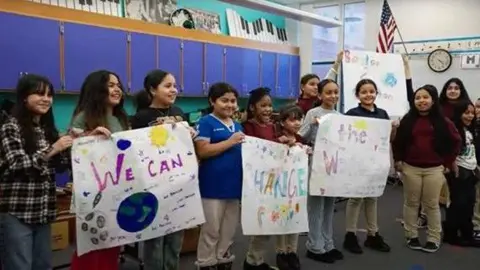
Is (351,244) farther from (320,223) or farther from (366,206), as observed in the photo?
(320,223)

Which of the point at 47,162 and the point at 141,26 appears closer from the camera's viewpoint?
the point at 47,162

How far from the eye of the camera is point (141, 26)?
542 cm

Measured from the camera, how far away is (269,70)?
7094mm

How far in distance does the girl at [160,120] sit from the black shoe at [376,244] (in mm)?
1785

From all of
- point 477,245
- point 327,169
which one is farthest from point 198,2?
point 477,245

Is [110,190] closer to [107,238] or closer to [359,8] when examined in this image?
[107,238]

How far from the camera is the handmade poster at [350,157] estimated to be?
3045 mm

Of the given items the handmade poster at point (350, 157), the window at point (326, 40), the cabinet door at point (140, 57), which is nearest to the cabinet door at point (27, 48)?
the cabinet door at point (140, 57)

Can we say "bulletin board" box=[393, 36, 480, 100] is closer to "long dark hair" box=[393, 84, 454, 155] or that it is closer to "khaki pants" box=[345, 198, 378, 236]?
"long dark hair" box=[393, 84, 454, 155]

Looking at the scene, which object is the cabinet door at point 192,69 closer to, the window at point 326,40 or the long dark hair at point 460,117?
the window at point 326,40

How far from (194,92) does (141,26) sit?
1.13m

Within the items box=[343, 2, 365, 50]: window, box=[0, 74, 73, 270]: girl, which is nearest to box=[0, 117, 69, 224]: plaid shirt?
box=[0, 74, 73, 270]: girl

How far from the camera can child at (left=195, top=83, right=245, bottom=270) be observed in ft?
8.15

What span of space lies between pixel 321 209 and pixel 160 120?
1.39 metres
